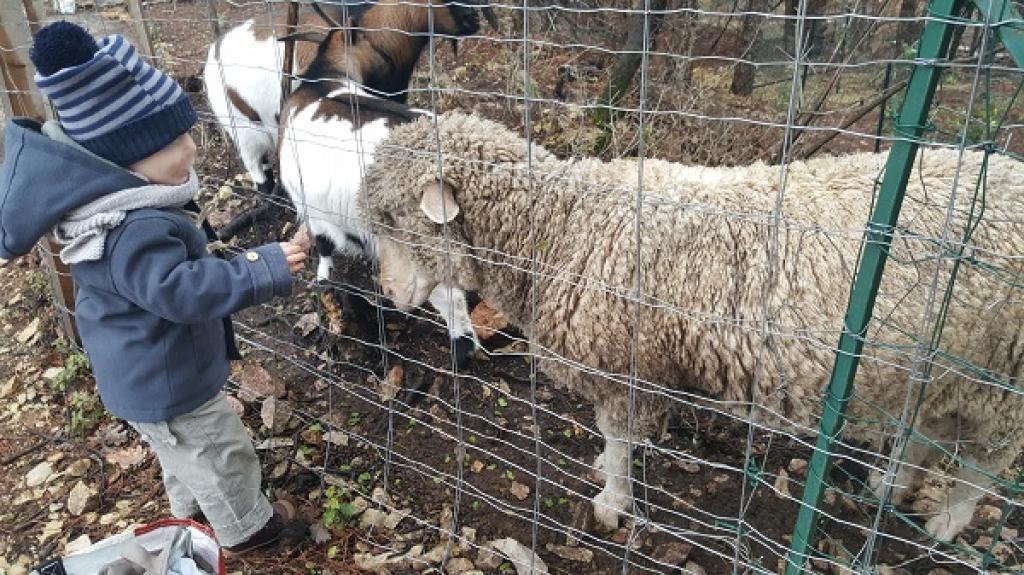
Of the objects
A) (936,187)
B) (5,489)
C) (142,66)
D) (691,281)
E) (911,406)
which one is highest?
(142,66)

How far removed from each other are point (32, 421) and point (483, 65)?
5453 mm

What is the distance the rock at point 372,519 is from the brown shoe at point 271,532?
1.00 ft

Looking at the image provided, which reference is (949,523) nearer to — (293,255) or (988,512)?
(988,512)

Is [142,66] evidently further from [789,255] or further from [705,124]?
[705,124]

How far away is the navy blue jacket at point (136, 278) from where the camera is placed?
225cm

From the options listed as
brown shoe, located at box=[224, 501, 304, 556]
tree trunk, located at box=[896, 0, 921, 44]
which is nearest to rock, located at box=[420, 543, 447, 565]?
brown shoe, located at box=[224, 501, 304, 556]

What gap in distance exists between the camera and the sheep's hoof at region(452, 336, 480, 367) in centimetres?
455

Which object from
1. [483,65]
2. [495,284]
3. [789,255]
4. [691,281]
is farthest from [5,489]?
[483,65]

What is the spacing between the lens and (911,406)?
111 inches

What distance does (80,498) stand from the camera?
3.58m

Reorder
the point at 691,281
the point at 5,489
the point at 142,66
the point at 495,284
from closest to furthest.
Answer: the point at 142,66 → the point at 691,281 → the point at 495,284 → the point at 5,489

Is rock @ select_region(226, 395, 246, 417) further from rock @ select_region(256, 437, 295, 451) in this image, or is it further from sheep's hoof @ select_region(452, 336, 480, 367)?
sheep's hoof @ select_region(452, 336, 480, 367)

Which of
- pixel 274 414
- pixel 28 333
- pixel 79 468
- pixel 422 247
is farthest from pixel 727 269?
pixel 28 333

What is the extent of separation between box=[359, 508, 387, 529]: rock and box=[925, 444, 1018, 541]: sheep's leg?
2301 mm
